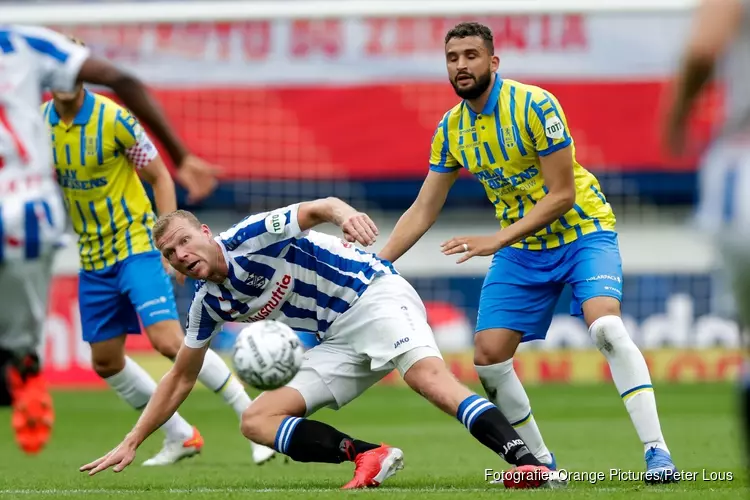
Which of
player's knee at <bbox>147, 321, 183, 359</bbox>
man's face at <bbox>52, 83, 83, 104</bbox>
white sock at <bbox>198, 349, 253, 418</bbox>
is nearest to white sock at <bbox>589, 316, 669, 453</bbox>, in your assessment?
white sock at <bbox>198, 349, 253, 418</bbox>

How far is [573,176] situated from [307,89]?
643 inches

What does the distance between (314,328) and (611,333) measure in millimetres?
1466

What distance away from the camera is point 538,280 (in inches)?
274

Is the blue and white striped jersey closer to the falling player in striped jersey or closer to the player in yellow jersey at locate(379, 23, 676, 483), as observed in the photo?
the falling player in striped jersey

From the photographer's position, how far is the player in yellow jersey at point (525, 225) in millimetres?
6594

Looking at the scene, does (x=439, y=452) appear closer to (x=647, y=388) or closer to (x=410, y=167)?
(x=647, y=388)

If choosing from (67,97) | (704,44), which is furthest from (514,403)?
(704,44)

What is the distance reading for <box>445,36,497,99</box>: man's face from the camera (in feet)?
22.1

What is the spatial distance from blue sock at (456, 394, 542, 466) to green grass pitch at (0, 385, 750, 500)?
168mm

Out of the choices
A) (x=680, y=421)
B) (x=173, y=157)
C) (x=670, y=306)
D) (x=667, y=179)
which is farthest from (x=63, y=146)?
(x=667, y=179)

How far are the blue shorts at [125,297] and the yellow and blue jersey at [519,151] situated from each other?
2.29 m

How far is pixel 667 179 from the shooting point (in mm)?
22281

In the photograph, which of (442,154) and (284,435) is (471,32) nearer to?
(442,154)

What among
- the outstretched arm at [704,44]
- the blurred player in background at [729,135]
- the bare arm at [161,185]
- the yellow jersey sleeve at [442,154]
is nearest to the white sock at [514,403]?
the yellow jersey sleeve at [442,154]
